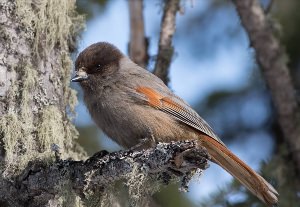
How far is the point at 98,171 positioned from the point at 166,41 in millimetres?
1982

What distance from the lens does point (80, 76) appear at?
5.11 m

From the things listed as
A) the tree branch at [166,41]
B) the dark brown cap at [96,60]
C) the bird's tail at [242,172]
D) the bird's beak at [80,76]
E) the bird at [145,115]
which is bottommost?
the bird's tail at [242,172]

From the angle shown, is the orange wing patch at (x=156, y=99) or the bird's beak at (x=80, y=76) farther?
the bird's beak at (x=80, y=76)

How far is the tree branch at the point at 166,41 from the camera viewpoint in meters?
5.61

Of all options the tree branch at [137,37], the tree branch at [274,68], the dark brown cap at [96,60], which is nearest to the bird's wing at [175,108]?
the dark brown cap at [96,60]

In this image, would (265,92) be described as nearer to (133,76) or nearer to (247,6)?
(247,6)

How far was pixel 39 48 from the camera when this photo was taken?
15.6 feet

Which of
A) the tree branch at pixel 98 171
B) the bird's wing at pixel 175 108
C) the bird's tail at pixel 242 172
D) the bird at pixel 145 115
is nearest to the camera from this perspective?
the tree branch at pixel 98 171

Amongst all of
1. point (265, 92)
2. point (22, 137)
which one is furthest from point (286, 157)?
point (22, 137)

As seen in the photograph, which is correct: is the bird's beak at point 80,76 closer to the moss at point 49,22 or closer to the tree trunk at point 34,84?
the tree trunk at point 34,84

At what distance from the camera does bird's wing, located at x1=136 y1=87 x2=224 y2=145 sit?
15.8ft

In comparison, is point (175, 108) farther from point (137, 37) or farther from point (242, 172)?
point (137, 37)

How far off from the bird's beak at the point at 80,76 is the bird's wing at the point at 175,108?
453 millimetres

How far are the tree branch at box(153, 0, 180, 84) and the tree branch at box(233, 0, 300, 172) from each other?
1.71 ft
